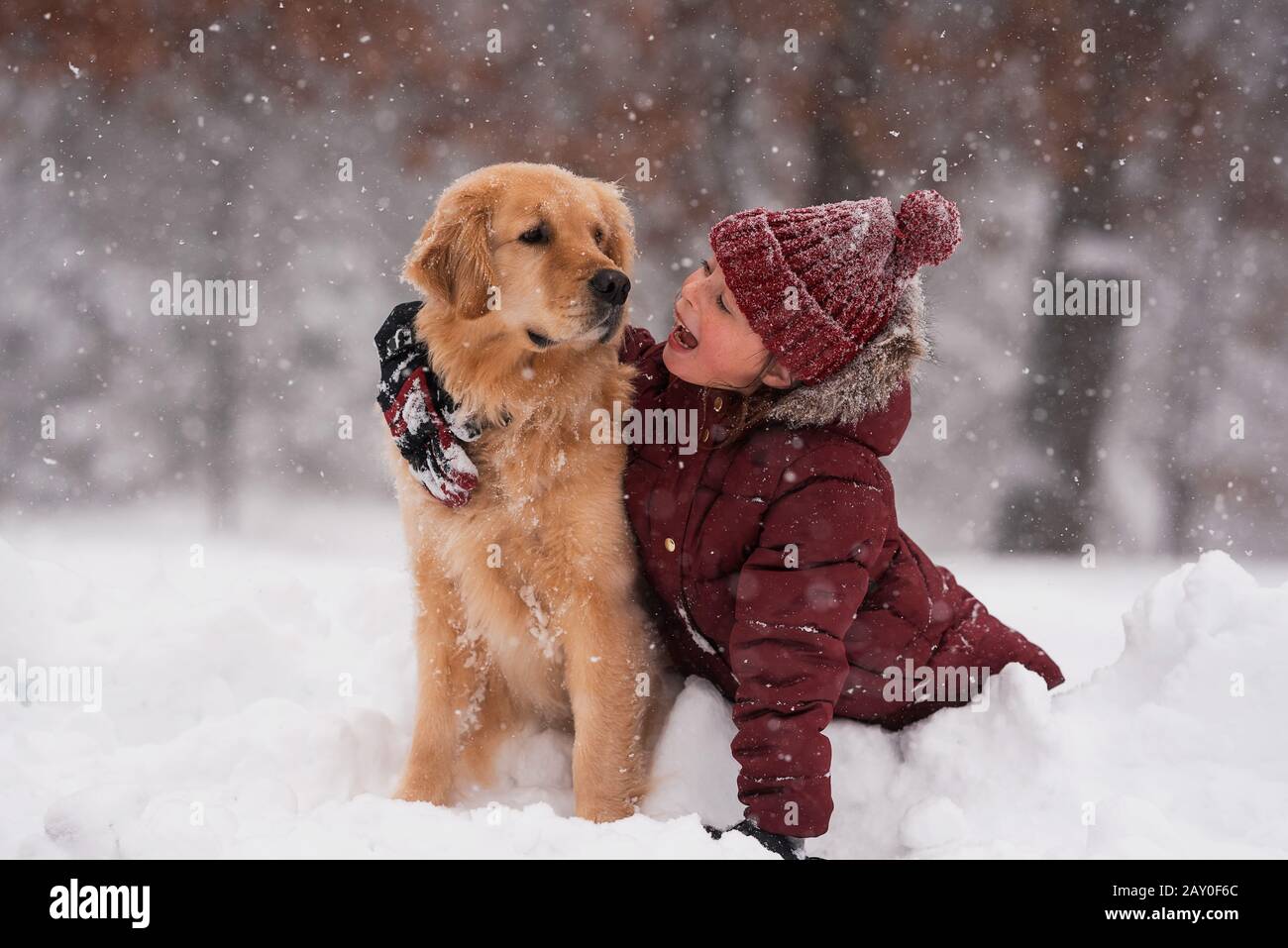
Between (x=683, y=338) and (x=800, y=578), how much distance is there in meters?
0.69

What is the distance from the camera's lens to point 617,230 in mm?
2732

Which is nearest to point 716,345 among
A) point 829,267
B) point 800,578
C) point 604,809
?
point 829,267

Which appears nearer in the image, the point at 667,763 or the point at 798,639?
the point at 798,639

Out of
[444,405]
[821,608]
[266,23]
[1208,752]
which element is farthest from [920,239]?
[266,23]

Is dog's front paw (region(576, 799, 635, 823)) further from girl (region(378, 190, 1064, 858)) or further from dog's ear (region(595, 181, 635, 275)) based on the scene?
dog's ear (region(595, 181, 635, 275))

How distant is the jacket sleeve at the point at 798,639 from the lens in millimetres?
1947

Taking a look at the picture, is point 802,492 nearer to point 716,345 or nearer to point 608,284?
point 716,345

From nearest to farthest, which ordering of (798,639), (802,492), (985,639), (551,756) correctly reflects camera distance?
(798,639), (802,492), (985,639), (551,756)

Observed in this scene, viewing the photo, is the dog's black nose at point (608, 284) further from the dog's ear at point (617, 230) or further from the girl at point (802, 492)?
the dog's ear at point (617, 230)

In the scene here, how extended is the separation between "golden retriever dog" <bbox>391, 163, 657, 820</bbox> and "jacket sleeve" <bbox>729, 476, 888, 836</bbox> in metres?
0.47

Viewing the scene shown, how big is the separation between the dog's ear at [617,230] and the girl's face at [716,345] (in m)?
0.46

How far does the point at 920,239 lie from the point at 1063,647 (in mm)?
2539

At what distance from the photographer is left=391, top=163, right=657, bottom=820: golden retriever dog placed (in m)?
2.40

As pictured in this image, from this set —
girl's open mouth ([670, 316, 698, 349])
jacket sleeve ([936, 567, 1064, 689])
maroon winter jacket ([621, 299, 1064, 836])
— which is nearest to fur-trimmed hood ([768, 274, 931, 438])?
maroon winter jacket ([621, 299, 1064, 836])
